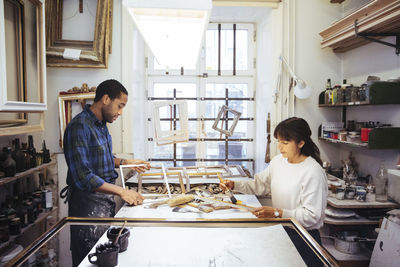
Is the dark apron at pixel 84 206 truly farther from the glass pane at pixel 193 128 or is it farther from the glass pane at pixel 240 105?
A: the glass pane at pixel 240 105

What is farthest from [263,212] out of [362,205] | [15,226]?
[15,226]

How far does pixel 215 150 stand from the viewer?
4.27 meters

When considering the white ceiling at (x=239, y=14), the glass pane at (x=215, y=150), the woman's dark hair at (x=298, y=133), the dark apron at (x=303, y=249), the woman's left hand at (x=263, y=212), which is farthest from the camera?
Answer: the glass pane at (x=215, y=150)

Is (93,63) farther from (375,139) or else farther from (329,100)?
(375,139)

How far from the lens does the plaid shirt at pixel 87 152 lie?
2033 mm

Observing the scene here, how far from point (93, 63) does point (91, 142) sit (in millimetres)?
1482

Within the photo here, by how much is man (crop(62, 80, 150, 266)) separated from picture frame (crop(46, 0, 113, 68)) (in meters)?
1.16

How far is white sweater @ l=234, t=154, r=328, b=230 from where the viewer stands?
1835 millimetres

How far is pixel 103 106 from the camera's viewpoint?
2309mm

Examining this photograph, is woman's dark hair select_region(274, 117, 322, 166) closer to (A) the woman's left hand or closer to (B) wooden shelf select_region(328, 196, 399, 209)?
(A) the woman's left hand

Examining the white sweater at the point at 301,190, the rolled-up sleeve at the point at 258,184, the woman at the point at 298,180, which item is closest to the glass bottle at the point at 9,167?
the rolled-up sleeve at the point at 258,184

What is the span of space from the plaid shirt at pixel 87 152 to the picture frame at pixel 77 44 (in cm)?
125

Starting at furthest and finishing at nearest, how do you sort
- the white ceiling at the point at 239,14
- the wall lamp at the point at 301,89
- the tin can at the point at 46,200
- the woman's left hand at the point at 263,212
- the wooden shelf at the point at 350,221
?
the white ceiling at the point at 239,14
the wall lamp at the point at 301,89
the tin can at the point at 46,200
the wooden shelf at the point at 350,221
the woman's left hand at the point at 263,212

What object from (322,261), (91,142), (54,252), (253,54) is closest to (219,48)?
(253,54)
